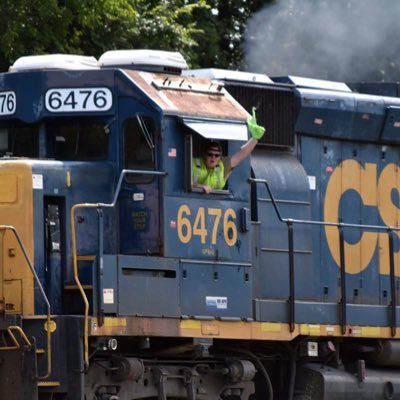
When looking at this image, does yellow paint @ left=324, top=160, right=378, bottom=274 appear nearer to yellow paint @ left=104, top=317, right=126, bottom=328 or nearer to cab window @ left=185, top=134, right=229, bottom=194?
cab window @ left=185, top=134, right=229, bottom=194

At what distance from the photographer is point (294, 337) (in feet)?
49.1

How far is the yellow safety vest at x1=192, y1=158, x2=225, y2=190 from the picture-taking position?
13945 millimetres

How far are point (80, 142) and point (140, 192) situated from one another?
832mm

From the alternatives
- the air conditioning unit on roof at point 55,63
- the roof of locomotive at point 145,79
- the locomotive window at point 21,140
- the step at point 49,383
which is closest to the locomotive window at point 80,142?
the locomotive window at point 21,140

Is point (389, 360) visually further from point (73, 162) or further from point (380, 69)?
point (380, 69)

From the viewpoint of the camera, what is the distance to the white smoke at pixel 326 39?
23656 mm

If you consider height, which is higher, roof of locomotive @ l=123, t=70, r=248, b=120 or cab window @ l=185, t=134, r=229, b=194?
roof of locomotive @ l=123, t=70, r=248, b=120

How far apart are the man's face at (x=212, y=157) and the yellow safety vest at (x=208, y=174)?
0.05 metres

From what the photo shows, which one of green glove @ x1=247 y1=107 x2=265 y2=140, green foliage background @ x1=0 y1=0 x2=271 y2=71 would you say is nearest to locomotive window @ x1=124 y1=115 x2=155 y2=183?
green glove @ x1=247 y1=107 x2=265 y2=140

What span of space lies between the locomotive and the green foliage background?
4.81 metres

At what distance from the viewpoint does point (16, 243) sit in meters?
13.2

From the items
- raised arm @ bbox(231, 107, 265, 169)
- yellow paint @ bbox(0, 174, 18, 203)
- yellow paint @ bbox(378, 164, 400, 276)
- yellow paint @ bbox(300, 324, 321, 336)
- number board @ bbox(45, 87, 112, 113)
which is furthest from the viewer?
yellow paint @ bbox(378, 164, 400, 276)

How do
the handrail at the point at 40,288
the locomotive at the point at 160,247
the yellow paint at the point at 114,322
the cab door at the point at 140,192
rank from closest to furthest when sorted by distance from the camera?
the handrail at the point at 40,288
the yellow paint at the point at 114,322
the locomotive at the point at 160,247
the cab door at the point at 140,192

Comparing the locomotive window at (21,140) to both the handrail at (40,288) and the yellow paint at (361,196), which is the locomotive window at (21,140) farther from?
the yellow paint at (361,196)
